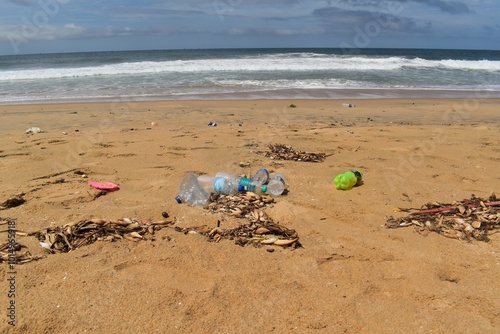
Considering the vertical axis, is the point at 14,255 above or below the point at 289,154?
below

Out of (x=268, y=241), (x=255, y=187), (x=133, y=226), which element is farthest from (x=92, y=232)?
(x=255, y=187)

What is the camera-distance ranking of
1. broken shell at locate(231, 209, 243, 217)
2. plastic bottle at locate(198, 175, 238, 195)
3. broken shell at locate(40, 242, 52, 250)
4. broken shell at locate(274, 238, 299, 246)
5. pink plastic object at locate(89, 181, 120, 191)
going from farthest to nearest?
pink plastic object at locate(89, 181, 120, 191) < plastic bottle at locate(198, 175, 238, 195) < broken shell at locate(231, 209, 243, 217) < broken shell at locate(274, 238, 299, 246) < broken shell at locate(40, 242, 52, 250)

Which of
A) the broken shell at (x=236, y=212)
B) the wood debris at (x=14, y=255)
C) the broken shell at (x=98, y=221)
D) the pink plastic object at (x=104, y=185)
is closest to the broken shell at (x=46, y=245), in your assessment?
the wood debris at (x=14, y=255)

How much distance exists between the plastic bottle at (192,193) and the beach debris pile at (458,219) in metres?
1.79

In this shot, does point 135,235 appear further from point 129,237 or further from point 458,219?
point 458,219

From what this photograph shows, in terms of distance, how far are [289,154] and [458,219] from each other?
2.44 meters

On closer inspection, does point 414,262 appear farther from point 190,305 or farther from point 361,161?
point 361,161

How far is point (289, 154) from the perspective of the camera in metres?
5.22

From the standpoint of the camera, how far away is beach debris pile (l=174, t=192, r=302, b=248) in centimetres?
293

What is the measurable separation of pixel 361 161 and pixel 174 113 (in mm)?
5855

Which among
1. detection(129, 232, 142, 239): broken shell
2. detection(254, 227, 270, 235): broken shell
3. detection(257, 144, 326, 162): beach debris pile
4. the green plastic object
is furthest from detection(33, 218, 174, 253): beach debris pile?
detection(257, 144, 326, 162): beach debris pile

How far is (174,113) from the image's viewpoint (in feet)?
31.2

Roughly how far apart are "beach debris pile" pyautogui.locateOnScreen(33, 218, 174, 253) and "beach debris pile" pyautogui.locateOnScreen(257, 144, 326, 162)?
2351 millimetres

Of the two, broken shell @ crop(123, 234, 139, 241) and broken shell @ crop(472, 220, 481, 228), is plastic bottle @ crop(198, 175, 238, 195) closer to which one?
broken shell @ crop(123, 234, 139, 241)
